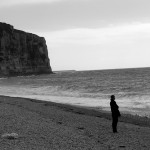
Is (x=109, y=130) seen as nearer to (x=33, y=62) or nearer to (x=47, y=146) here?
(x=47, y=146)

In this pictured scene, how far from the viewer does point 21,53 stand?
170125 millimetres

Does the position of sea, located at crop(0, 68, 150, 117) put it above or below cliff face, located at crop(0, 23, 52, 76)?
below

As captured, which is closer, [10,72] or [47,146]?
[47,146]

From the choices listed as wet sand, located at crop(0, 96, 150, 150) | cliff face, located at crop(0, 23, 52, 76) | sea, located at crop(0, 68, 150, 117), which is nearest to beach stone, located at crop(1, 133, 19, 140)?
wet sand, located at crop(0, 96, 150, 150)

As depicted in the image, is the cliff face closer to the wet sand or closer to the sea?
the sea

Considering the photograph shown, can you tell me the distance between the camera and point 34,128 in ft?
52.6

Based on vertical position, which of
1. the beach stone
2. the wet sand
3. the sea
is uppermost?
the beach stone

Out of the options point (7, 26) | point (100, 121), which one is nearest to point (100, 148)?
point (100, 121)

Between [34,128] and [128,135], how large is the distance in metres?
4.16

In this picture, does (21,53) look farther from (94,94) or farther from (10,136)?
(10,136)

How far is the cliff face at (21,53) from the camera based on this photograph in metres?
158

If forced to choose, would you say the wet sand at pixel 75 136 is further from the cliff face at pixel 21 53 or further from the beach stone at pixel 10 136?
the cliff face at pixel 21 53

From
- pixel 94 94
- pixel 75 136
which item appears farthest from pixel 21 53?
pixel 75 136

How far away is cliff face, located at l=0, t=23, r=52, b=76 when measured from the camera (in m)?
158
